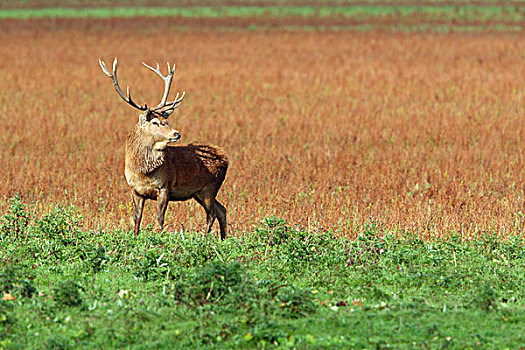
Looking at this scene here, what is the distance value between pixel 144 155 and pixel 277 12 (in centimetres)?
4823

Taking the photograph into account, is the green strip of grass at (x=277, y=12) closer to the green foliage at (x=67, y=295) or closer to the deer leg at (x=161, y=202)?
the deer leg at (x=161, y=202)

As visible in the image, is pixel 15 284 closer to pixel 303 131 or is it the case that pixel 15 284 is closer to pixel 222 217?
pixel 222 217

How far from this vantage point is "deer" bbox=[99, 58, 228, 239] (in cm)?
909

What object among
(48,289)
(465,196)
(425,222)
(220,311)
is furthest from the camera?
(465,196)

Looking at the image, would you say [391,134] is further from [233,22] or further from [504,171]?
[233,22]

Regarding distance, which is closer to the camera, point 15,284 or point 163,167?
point 15,284

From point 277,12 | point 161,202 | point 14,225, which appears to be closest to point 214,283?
point 161,202

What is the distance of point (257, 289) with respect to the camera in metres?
7.30

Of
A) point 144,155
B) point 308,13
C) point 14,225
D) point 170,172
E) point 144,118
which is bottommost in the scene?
point 14,225

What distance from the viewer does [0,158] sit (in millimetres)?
13828

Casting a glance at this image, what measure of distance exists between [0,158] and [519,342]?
10289mm

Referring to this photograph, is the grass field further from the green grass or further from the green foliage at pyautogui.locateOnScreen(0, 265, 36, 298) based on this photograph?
the green foliage at pyautogui.locateOnScreen(0, 265, 36, 298)

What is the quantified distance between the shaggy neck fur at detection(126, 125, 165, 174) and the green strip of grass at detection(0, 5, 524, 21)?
45222 millimetres

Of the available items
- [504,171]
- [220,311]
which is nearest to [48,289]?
[220,311]
